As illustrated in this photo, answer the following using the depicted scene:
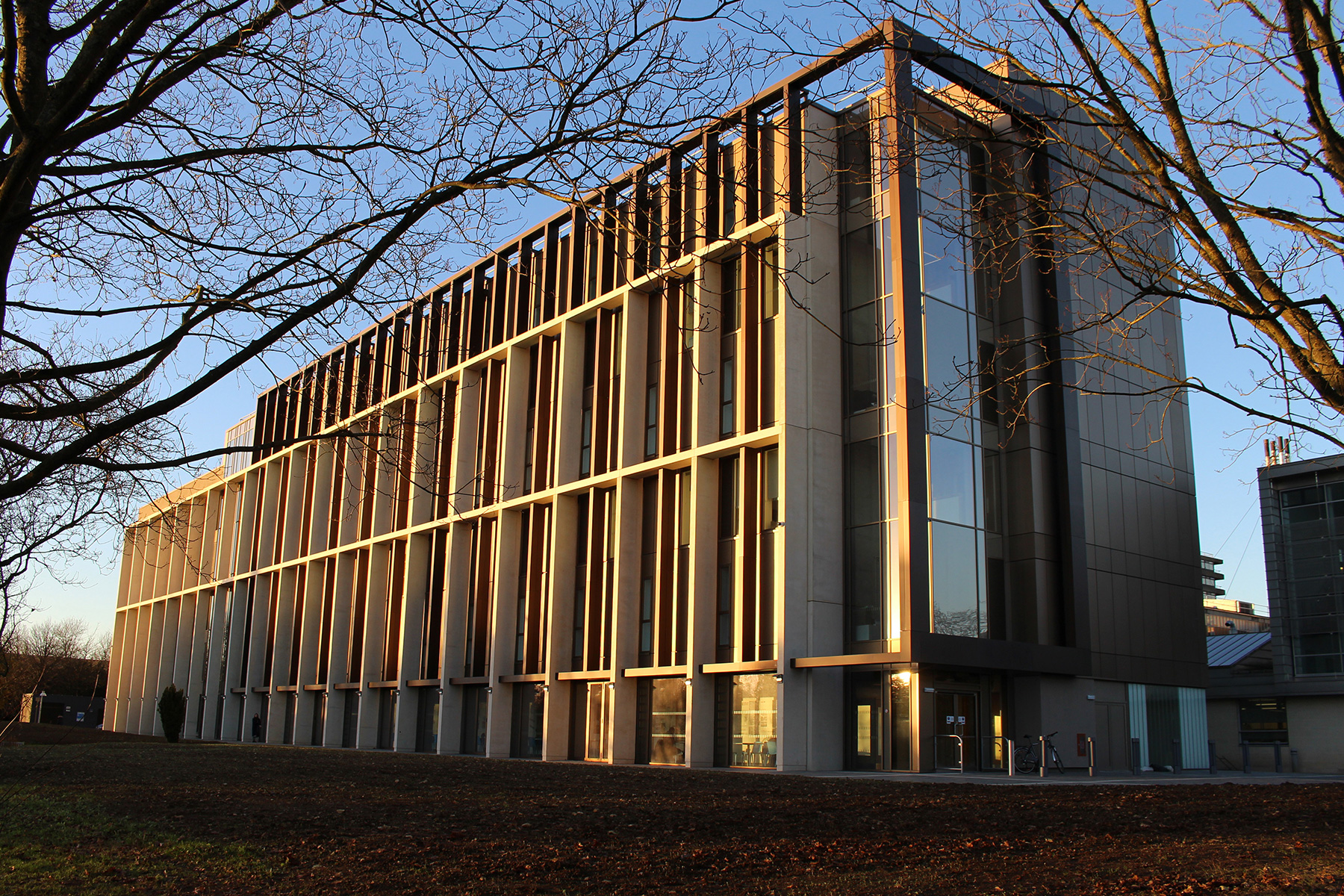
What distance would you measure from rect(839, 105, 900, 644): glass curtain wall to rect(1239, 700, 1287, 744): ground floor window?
941 inches

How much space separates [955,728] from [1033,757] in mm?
2681

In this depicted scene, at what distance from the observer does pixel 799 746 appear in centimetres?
2614

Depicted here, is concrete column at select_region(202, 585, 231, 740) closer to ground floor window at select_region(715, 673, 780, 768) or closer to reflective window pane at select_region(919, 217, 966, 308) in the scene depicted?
ground floor window at select_region(715, 673, 780, 768)

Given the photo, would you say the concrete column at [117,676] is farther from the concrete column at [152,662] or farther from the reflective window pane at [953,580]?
the reflective window pane at [953,580]

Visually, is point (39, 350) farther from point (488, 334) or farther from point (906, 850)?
point (488, 334)

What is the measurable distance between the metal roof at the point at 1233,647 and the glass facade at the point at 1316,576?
2493 millimetres

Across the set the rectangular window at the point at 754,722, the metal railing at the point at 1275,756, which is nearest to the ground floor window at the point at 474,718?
the rectangular window at the point at 754,722

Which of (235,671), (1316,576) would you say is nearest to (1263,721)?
(1316,576)

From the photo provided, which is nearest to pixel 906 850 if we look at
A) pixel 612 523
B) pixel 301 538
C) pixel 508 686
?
pixel 612 523

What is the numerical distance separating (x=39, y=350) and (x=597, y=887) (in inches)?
219

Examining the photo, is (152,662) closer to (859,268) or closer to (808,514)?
(808,514)

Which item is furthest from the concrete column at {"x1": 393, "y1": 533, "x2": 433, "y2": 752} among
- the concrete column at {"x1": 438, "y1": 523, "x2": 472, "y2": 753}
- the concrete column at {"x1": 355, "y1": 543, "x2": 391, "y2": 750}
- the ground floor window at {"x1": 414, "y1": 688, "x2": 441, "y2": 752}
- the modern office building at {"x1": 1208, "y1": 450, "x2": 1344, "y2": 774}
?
the modern office building at {"x1": 1208, "y1": 450, "x2": 1344, "y2": 774}

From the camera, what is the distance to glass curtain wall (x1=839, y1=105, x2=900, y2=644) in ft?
88.4

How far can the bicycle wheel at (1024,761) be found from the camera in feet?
90.6
